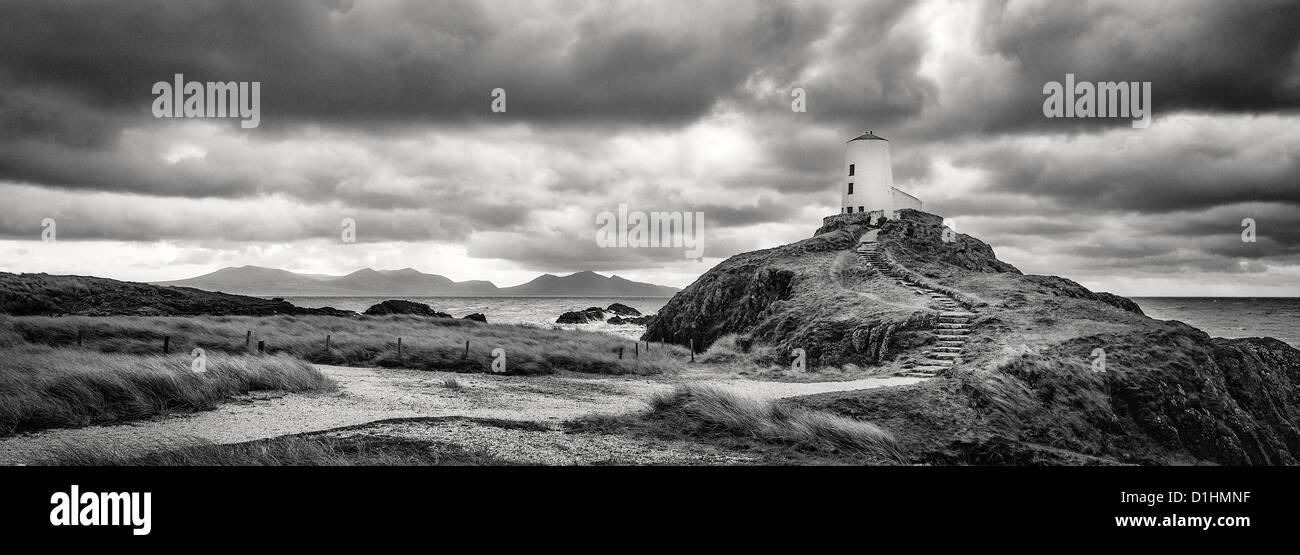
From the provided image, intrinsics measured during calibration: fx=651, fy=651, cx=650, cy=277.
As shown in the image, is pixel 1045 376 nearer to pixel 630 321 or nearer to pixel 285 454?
pixel 285 454

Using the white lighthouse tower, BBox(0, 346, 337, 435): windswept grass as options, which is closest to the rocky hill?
BBox(0, 346, 337, 435): windswept grass

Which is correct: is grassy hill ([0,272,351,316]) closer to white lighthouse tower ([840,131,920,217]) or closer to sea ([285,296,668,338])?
sea ([285,296,668,338])

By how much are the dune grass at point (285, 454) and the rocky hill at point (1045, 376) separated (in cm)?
673

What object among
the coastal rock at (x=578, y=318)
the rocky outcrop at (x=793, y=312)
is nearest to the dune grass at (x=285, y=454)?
the rocky outcrop at (x=793, y=312)

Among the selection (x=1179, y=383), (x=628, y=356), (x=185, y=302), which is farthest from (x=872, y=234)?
(x=185, y=302)

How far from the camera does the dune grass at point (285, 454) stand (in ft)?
27.0

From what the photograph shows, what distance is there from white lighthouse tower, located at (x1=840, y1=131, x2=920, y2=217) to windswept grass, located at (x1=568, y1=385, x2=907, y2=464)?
37864 mm

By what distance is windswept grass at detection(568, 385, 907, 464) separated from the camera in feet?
30.7

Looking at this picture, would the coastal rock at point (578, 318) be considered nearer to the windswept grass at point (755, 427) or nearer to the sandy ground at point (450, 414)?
the sandy ground at point (450, 414)

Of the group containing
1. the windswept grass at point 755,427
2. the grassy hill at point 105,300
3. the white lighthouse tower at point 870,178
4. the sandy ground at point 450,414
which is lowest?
the sandy ground at point 450,414

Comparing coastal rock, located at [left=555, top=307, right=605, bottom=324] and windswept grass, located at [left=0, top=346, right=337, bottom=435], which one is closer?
windswept grass, located at [left=0, top=346, right=337, bottom=435]
